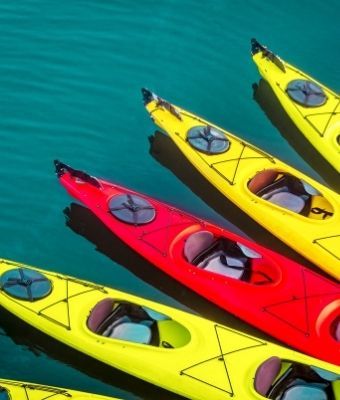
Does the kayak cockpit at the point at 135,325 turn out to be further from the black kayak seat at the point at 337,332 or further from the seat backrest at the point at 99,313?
the black kayak seat at the point at 337,332

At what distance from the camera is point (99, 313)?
7.79 m

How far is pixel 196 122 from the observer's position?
9914mm

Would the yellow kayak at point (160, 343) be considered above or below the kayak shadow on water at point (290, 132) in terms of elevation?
below

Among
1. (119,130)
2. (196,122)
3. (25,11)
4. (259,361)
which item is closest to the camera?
(259,361)

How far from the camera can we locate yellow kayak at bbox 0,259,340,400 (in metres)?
7.18

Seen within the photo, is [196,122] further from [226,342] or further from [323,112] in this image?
[226,342]

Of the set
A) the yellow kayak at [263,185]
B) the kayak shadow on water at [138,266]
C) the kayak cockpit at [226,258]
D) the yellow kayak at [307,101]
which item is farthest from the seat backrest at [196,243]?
the yellow kayak at [307,101]

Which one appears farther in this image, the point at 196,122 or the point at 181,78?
the point at 181,78

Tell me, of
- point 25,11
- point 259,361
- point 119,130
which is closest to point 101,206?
point 119,130

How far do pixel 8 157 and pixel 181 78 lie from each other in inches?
116

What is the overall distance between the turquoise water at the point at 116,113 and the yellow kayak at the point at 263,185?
0.48 m

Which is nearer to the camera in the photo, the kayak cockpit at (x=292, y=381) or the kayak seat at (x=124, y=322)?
the kayak cockpit at (x=292, y=381)

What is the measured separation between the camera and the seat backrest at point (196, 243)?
27.8 feet

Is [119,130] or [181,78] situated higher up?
[181,78]
